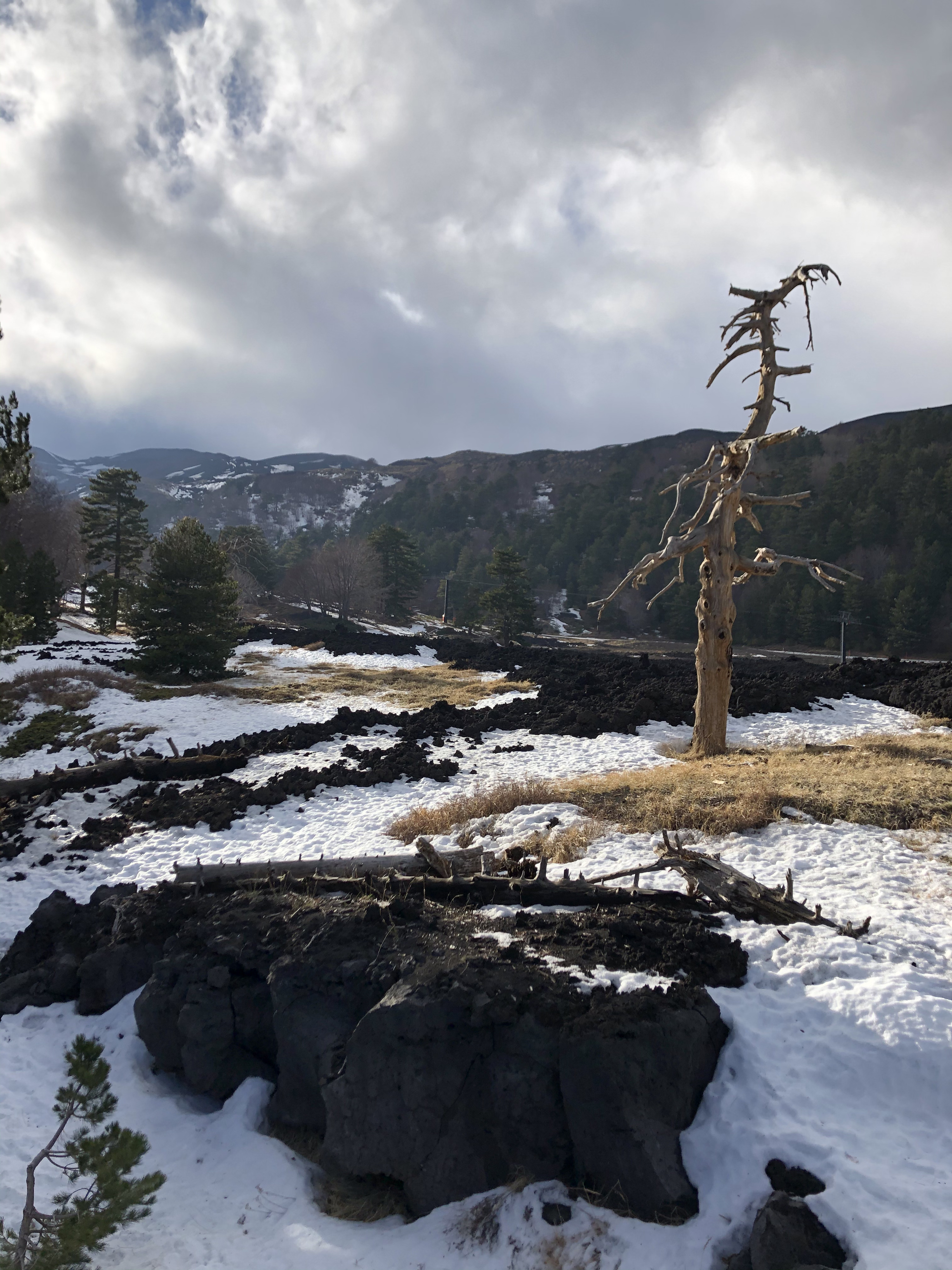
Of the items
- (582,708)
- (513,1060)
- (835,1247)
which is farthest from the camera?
(582,708)

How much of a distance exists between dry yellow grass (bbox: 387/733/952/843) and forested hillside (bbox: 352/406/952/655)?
6.05 meters

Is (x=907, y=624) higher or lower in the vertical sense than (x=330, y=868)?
higher

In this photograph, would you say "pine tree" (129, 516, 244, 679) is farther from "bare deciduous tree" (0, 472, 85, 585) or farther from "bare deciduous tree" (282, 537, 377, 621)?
→ "bare deciduous tree" (282, 537, 377, 621)

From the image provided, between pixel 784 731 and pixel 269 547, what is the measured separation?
71475 millimetres

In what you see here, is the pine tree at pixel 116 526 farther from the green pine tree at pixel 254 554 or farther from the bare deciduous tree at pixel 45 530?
the green pine tree at pixel 254 554

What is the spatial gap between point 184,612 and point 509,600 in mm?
22803

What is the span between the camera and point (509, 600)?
4403cm

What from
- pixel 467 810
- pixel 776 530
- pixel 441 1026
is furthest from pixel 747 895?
pixel 776 530

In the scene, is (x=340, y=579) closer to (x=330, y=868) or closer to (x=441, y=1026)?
(x=330, y=868)

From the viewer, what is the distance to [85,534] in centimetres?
4384

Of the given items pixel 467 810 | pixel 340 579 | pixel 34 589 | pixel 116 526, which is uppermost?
pixel 116 526

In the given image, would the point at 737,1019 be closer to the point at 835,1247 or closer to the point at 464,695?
the point at 835,1247

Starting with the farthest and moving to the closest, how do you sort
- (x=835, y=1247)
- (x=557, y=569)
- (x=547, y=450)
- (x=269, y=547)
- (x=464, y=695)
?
(x=547, y=450) → (x=557, y=569) → (x=269, y=547) → (x=464, y=695) → (x=835, y=1247)

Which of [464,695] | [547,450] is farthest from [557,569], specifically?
[464,695]
